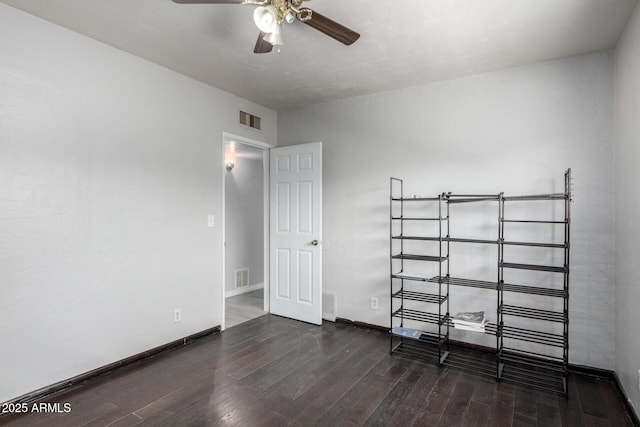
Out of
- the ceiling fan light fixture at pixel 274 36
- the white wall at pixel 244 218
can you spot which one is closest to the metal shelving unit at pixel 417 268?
the ceiling fan light fixture at pixel 274 36

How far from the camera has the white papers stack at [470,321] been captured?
2803mm

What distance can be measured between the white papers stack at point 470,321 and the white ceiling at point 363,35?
2.19 meters

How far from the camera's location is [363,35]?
251cm

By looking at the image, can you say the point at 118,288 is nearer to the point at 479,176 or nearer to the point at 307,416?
the point at 307,416

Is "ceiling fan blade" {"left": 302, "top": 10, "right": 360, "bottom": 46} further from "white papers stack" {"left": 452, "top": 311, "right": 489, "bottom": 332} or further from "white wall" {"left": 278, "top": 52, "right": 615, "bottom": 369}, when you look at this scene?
"white papers stack" {"left": 452, "top": 311, "right": 489, "bottom": 332}

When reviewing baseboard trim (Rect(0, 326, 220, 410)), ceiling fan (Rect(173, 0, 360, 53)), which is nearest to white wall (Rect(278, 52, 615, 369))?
baseboard trim (Rect(0, 326, 220, 410))

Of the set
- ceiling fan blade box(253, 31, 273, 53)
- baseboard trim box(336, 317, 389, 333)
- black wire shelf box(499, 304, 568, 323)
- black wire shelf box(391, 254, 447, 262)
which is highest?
ceiling fan blade box(253, 31, 273, 53)

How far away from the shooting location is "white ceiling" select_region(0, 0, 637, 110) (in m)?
2.18

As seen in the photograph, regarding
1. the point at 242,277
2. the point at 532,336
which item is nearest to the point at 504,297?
the point at 532,336

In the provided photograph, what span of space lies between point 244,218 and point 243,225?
0.38ft

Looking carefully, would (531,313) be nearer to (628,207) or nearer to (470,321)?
(470,321)

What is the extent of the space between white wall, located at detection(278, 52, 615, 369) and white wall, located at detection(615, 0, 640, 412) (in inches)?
5.3

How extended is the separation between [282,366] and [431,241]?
1841mm

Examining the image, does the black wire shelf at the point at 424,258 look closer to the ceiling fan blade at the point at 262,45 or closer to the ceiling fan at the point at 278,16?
the ceiling fan at the point at 278,16
